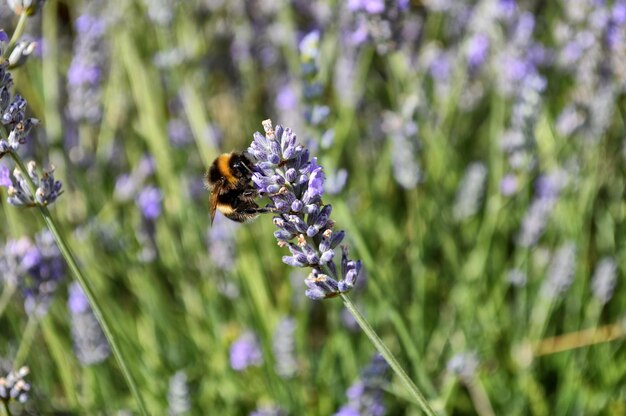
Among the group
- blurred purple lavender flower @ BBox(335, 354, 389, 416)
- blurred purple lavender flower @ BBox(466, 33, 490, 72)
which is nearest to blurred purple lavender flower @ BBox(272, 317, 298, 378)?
blurred purple lavender flower @ BBox(335, 354, 389, 416)

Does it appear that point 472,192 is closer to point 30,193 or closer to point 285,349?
point 285,349

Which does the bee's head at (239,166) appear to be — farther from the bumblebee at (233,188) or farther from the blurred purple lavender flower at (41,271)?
the blurred purple lavender flower at (41,271)

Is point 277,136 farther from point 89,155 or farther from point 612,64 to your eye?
point 89,155

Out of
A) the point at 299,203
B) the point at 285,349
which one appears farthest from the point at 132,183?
the point at 299,203

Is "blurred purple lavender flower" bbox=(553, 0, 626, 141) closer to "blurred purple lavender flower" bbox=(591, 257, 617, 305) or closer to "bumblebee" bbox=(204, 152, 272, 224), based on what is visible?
"blurred purple lavender flower" bbox=(591, 257, 617, 305)

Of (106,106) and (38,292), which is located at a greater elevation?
(106,106)

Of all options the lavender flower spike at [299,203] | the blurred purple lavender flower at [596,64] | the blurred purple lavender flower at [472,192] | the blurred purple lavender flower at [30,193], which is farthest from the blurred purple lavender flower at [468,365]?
the blurred purple lavender flower at [30,193]

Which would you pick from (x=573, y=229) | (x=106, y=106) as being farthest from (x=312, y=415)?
(x=106, y=106)
